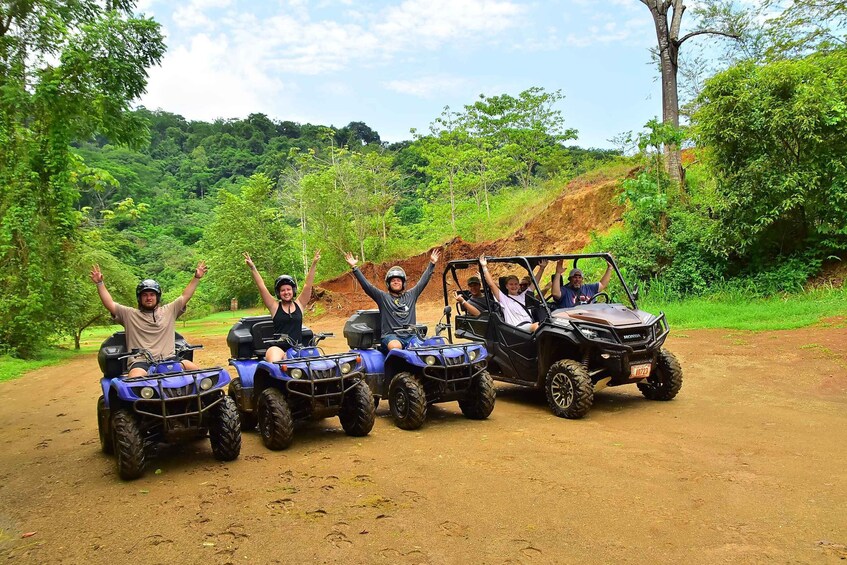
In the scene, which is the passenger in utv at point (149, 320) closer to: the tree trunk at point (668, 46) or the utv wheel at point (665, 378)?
the utv wheel at point (665, 378)

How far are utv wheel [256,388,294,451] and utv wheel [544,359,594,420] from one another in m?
3.25

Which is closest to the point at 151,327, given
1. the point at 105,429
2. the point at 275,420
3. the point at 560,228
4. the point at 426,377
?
the point at 105,429

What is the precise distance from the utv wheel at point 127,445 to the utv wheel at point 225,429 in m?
0.67

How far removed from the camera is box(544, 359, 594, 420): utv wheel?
286 inches

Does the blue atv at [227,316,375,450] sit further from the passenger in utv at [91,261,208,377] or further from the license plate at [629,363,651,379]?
the license plate at [629,363,651,379]

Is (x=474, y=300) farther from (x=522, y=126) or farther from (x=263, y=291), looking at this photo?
(x=522, y=126)

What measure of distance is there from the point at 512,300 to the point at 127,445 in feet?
17.5

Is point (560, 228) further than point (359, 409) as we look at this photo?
Yes

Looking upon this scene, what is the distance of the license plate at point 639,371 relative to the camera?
7410mm

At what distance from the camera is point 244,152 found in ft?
327

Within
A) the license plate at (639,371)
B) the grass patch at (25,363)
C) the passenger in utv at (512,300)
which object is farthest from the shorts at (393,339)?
the grass patch at (25,363)

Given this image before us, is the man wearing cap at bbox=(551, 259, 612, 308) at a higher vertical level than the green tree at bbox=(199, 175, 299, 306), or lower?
lower

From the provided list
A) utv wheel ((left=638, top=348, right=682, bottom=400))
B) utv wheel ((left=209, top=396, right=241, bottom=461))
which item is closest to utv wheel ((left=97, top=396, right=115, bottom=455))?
utv wheel ((left=209, top=396, right=241, bottom=461))

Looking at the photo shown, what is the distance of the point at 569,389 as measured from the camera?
7453mm
